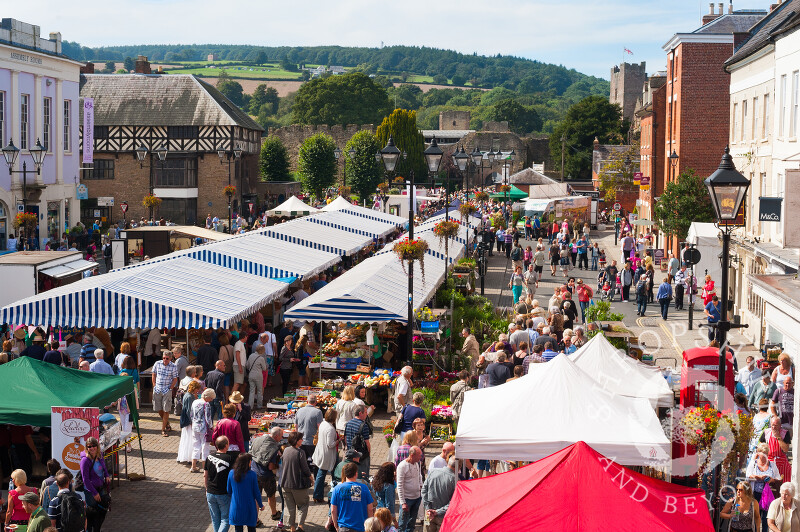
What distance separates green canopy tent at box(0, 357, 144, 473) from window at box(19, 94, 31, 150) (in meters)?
28.6

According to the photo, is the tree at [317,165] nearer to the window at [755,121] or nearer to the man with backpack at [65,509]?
the window at [755,121]

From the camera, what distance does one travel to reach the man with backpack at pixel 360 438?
9.97 meters

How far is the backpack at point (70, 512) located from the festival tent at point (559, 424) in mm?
3607

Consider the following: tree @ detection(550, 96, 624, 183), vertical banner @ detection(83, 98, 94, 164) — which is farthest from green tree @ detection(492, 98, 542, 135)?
vertical banner @ detection(83, 98, 94, 164)

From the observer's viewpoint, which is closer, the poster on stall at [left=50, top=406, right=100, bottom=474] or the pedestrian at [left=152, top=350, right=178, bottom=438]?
the poster on stall at [left=50, top=406, right=100, bottom=474]

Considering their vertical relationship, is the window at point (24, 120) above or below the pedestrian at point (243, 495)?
above

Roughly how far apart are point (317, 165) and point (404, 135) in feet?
42.0

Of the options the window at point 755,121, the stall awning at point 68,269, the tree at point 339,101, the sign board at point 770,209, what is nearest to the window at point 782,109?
the sign board at point 770,209

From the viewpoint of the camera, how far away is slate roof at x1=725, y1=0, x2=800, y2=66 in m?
22.6

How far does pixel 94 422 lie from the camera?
1004cm

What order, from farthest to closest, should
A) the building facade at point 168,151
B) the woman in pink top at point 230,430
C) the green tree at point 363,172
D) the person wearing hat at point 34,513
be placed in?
the green tree at point 363,172, the building facade at point 168,151, the woman in pink top at point 230,430, the person wearing hat at point 34,513

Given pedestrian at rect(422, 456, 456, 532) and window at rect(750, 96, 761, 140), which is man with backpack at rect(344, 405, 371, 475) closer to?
pedestrian at rect(422, 456, 456, 532)

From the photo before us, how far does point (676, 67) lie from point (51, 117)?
2662 cm

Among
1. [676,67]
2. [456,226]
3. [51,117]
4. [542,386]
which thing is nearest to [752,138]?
[456,226]
